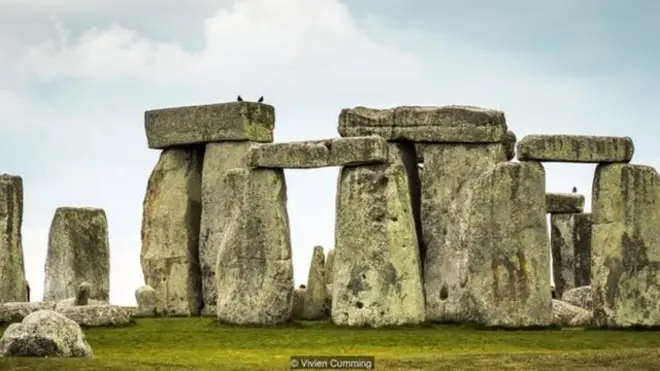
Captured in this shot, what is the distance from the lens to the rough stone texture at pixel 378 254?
116ft

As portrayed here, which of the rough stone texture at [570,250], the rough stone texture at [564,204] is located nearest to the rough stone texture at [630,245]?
the rough stone texture at [570,250]

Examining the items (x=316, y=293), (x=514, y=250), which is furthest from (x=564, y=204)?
(x=514, y=250)

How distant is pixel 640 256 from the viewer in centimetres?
3581

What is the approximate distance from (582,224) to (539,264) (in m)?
10.9

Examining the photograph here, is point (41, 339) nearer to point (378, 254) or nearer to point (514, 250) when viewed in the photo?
point (378, 254)

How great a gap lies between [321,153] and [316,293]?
3.89 meters

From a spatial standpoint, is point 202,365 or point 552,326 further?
point 552,326

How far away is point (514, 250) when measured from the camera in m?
35.2

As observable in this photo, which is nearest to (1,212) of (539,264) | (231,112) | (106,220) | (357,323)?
(106,220)

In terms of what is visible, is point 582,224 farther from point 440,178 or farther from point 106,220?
point 106,220

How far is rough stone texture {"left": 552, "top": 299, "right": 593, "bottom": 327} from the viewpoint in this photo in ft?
121

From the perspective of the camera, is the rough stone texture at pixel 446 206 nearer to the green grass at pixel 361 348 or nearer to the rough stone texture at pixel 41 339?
the green grass at pixel 361 348

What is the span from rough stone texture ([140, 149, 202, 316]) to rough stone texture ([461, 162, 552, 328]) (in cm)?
1032

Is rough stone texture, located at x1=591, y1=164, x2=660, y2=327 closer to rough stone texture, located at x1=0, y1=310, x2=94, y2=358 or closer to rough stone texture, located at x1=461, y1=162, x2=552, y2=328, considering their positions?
Answer: rough stone texture, located at x1=461, y1=162, x2=552, y2=328
